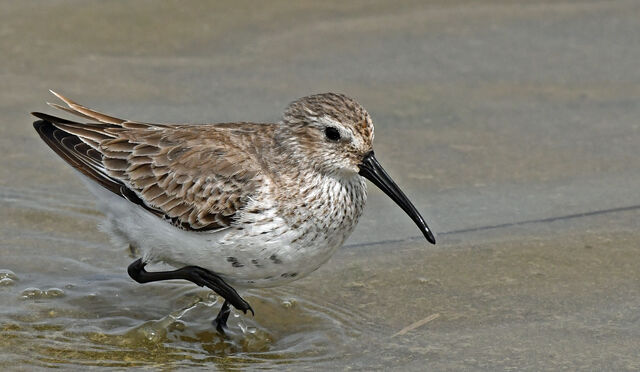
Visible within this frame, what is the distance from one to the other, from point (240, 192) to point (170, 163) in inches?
29.4

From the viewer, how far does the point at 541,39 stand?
12.4 meters

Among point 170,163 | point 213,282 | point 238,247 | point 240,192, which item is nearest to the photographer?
point 238,247

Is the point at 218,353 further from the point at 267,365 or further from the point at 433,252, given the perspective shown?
the point at 433,252

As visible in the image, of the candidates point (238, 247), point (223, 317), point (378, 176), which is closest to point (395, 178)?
point (378, 176)

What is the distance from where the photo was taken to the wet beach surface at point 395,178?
7773 millimetres

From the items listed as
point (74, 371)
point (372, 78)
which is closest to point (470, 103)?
point (372, 78)

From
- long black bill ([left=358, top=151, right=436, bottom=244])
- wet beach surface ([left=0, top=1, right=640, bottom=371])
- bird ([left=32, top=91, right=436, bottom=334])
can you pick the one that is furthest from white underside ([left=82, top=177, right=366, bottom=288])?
wet beach surface ([left=0, top=1, right=640, bottom=371])

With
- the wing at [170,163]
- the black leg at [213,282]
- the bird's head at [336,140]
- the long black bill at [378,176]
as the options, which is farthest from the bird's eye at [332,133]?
the black leg at [213,282]

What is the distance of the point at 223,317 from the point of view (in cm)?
809

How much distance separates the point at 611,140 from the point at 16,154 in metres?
5.45

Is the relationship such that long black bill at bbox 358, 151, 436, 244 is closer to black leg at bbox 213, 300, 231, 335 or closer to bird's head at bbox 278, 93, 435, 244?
bird's head at bbox 278, 93, 435, 244

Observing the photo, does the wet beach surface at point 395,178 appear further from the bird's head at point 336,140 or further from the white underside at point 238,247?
the bird's head at point 336,140

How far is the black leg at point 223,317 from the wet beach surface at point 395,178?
64mm

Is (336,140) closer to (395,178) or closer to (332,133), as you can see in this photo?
(332,133)
